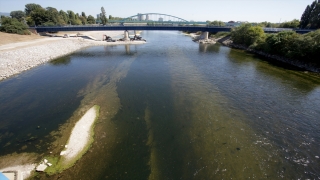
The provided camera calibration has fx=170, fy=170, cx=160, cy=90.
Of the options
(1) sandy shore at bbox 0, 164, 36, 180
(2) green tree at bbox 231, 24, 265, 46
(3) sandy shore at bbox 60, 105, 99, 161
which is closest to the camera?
(1) sandy shore at bbox 0, 164, 36, 180

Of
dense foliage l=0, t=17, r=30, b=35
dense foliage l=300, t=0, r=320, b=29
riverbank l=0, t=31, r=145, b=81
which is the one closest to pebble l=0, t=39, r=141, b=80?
riverbank l=0, t=31, r=145, b=81

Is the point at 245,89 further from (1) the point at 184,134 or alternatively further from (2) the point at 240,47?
(2) the point at 240,47

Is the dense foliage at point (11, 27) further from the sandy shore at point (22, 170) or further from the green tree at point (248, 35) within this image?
the green tree at point (248, 35)

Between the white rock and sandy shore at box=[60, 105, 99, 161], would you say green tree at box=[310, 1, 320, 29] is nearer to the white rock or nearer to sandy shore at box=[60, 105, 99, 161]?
sandy shore at box=[60, 105, 99, 161]

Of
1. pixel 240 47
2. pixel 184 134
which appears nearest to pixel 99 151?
pixel 184 134

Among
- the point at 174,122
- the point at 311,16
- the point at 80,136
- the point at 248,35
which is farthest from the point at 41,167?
the point at 311,16

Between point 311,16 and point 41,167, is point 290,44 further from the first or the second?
point 311,16
